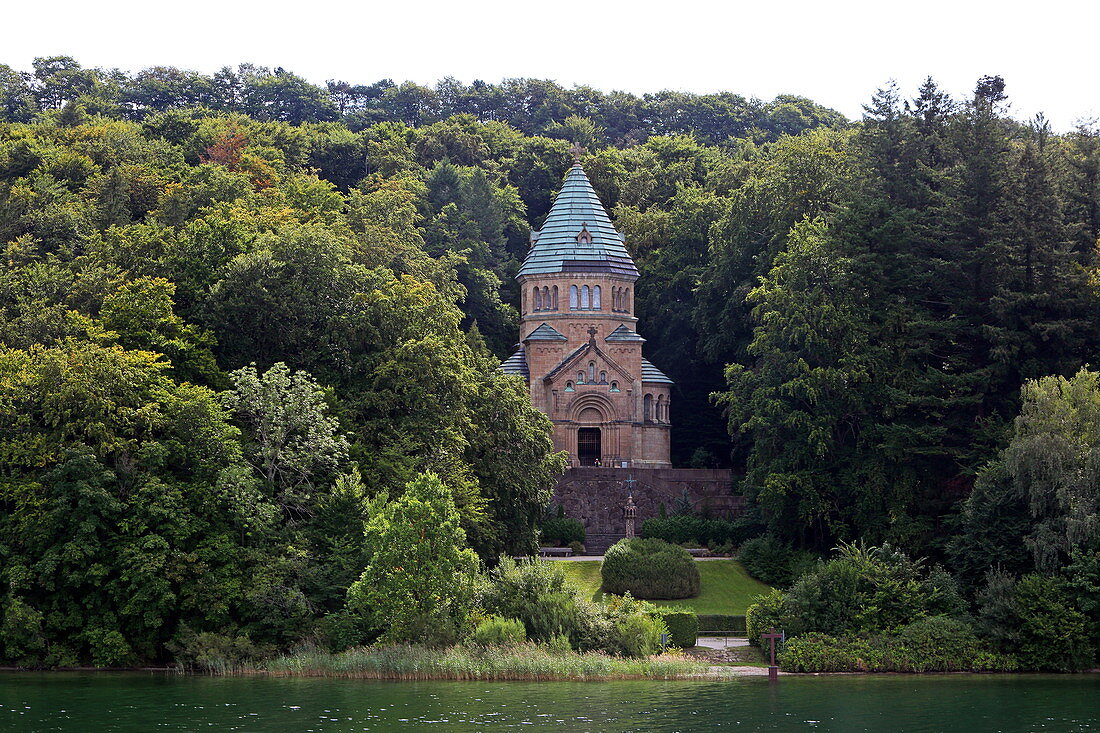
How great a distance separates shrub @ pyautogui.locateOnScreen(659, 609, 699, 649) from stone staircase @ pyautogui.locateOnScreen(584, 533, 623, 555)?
60.3ft

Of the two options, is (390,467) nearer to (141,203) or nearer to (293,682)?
(293,682)

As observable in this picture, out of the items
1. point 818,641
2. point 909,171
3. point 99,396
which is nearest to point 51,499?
point 99,396

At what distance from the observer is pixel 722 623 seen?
53.8 metres

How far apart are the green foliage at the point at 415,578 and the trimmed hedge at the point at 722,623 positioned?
12531 mm

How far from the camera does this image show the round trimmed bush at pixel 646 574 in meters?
56.8

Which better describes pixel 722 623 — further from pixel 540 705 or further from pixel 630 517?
pixel 540 705

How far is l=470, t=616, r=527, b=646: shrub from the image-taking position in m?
42.6

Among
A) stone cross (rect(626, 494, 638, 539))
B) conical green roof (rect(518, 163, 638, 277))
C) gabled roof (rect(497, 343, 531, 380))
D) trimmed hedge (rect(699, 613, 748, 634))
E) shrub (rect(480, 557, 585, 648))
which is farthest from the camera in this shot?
conical green roof (rect(518, 163, 638, 277))

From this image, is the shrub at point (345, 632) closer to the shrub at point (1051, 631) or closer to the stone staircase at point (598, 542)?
the shrub at point (1051, 631)

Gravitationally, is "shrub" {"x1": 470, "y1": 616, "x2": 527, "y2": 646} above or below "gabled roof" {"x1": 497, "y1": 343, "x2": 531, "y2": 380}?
below

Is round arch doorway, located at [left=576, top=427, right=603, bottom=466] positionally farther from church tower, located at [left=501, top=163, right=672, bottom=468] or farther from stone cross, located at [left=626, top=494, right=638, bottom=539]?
stone cross, located at [left=626, top=494, right=638, bottom=539]

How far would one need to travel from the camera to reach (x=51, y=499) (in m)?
45.8

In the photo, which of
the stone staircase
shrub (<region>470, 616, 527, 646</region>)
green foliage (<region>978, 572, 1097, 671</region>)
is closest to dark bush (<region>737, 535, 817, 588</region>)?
the stone staircase

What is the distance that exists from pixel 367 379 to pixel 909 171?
73.2 feet
